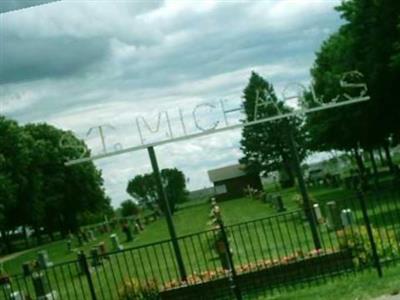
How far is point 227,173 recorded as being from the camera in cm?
10300

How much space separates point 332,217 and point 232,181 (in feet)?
254

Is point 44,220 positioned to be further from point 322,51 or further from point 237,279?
point 237,279

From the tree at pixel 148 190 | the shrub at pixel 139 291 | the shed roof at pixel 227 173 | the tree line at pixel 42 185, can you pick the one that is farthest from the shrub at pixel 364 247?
the shed roof at pixel 227 173

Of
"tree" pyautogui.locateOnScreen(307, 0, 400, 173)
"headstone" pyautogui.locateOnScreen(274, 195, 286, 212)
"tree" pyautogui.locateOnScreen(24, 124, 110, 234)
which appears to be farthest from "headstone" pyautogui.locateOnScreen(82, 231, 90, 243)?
"tree" pyautogui.locateOnScreen(307, 0, 400, 173)

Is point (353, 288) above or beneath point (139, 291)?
beneath

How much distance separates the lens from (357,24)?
32188mm

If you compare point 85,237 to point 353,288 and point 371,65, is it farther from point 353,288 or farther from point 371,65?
point 353,288

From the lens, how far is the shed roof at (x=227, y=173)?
3948 inches

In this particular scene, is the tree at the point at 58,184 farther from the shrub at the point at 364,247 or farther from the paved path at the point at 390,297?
the paved path at the point at 390,297

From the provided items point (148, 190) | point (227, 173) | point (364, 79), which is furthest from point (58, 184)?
point (364, 79)

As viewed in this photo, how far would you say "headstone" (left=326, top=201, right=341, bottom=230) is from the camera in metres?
21.3

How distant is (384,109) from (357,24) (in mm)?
4268

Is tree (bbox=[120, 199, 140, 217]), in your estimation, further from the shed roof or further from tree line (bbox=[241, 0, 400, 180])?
tree line (bbox=[241, 0, 400, 180])

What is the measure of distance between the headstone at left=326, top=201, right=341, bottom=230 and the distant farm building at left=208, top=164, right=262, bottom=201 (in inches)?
2698
